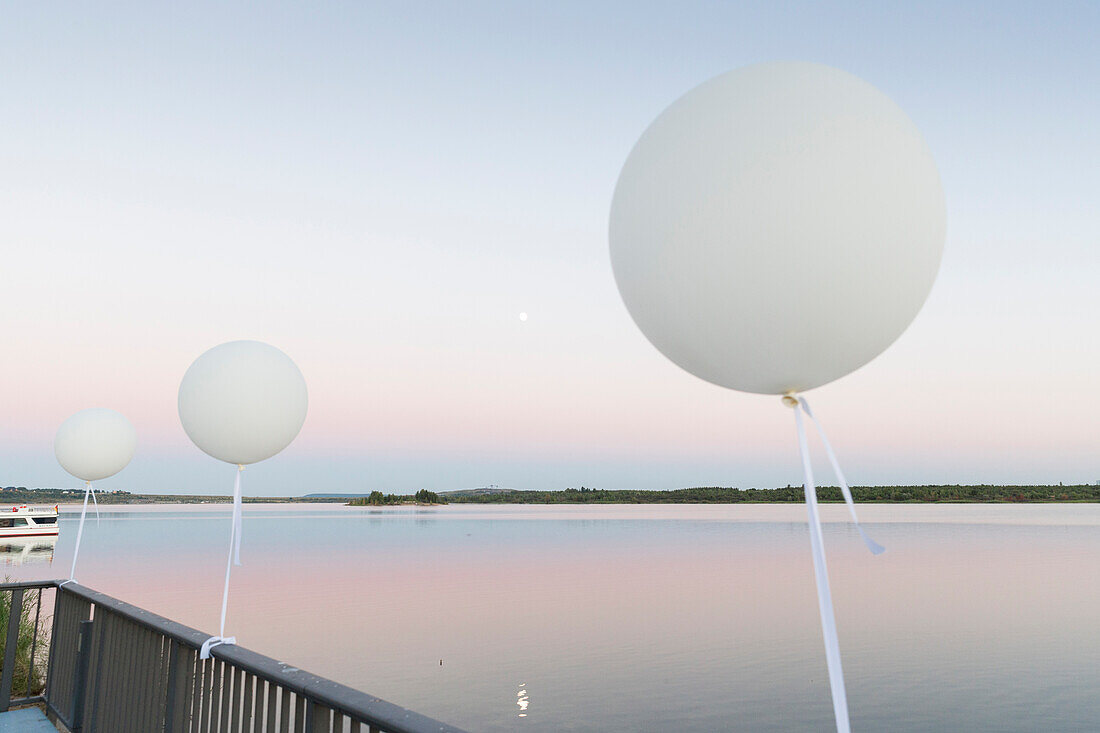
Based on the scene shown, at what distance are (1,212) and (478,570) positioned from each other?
64.2 ft

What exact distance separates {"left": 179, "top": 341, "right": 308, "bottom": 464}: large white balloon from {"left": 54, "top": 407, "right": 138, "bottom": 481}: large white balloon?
3075mm

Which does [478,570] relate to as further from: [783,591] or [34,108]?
[34,108]

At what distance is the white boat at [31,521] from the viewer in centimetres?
3691

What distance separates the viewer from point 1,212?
44.8ft

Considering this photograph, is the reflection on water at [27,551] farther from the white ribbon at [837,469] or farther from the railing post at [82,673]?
the white ribbon at [837,469]

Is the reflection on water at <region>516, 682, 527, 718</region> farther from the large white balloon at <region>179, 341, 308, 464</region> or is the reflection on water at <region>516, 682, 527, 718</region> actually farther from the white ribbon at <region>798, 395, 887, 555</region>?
the white ribbon at <region>798, 395, 887, 555</region>

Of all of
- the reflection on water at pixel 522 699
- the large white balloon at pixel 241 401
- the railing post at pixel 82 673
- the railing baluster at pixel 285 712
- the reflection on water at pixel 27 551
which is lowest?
the reflection on water at pixel 522 699

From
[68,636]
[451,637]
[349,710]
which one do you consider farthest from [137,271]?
[349,710]

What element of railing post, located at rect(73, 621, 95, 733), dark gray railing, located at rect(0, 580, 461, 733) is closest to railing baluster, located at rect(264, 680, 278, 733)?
dark gray railing, located at rect(0, 580, 461, 733)

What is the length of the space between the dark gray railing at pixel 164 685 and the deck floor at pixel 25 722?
8 centimetres

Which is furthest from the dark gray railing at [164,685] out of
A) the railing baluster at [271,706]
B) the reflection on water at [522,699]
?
the reflection on water at [522,699]

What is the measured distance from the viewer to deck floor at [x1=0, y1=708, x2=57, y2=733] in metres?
4.82

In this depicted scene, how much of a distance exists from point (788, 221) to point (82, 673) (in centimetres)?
553

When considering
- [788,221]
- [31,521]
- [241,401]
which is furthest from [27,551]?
[788,221]
